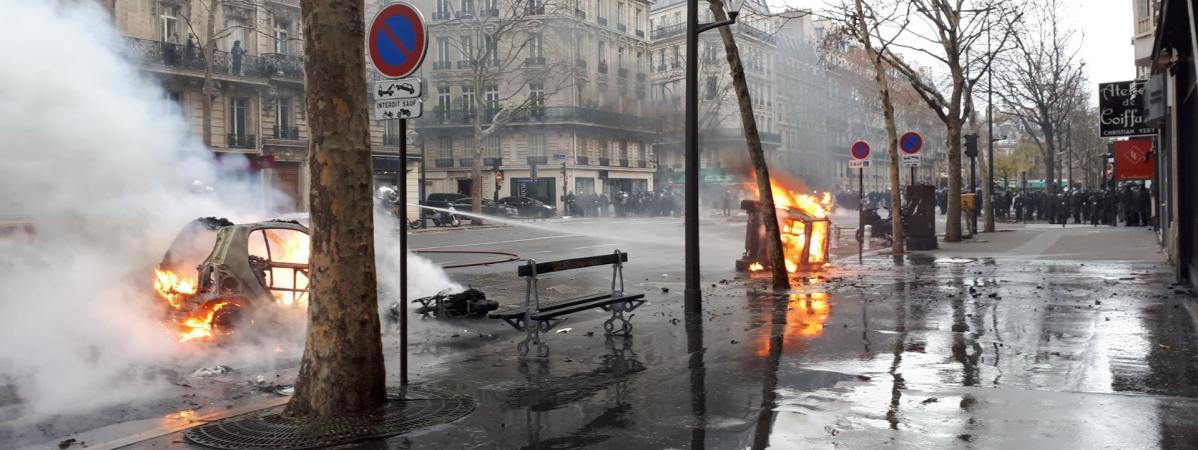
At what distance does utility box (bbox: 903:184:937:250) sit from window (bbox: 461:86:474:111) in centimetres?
2691

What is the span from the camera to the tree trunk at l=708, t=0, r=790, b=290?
40.1 feet

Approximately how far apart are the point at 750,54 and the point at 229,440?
1244 inches

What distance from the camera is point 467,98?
149 feet

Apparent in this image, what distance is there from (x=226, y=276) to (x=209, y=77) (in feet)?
82.4

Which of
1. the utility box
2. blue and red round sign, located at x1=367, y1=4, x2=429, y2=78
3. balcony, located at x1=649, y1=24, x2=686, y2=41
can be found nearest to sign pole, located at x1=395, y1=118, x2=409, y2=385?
blue and red round sign, located at x1=367, y1=4, x2=429, y2=78

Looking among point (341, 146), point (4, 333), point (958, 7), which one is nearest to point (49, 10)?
point (4, 333)

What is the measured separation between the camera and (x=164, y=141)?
991 centimetres

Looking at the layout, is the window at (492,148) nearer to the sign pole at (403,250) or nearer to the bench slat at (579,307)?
the bench slat at (579,307)

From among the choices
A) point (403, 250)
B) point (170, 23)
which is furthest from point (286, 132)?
point (403, 250)

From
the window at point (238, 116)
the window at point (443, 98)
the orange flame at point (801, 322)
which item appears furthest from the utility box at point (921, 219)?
the window at point (443, 98)

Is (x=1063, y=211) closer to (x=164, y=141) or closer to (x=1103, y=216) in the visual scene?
(x=1103, y=216)

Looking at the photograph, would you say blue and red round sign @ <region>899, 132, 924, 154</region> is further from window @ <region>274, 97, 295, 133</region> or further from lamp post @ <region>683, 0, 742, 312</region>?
window @ <region>274, 97, 295, 133</region>

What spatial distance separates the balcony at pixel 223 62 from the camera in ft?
98.7

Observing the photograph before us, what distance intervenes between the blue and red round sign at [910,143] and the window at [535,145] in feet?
119
